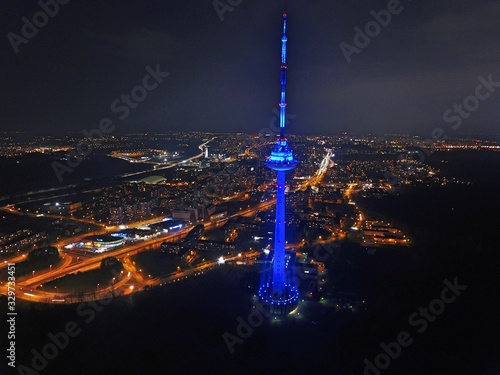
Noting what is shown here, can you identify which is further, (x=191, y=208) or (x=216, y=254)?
(x=191, y=208)

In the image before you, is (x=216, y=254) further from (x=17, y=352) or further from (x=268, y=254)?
(x=17, y=352)

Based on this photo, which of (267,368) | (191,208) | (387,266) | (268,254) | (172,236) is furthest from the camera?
(191,208)

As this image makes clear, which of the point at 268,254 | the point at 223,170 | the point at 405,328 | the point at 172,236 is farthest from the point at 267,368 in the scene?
the point at 223,170

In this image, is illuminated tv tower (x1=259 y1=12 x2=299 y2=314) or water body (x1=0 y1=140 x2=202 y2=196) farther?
water body (x1=0 y1=140 x2=202 y2=196)

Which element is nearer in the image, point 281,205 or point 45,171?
point 281,205

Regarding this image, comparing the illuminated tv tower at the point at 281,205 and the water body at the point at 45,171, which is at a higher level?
the illuminated tv tower at the point at 281,205

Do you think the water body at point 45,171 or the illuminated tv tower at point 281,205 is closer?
the illuminated tv tower at point 281,205

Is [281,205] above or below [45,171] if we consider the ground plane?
above

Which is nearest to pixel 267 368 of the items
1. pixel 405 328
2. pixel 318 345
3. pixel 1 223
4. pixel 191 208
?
pixel 318 345

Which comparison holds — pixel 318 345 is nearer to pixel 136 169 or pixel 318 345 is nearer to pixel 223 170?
pixel 223 170

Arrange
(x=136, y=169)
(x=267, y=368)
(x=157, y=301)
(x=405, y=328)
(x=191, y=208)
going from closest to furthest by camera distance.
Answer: (x=267, y=368)
(x=405, y=328)
(x=157, y=301)
(x=191, y=208)
(x=136, y=169)

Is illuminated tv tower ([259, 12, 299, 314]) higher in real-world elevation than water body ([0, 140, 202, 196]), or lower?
higher
